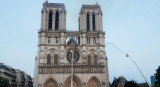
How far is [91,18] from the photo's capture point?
6144 cm

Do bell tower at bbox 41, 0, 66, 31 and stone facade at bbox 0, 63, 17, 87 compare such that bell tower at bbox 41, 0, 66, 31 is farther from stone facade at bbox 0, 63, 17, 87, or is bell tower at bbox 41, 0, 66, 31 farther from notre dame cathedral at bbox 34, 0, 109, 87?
stone facade at bbox 0, 63, 17, 87

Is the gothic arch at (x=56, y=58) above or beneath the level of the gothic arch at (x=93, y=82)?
above

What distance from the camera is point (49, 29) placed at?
197 ft

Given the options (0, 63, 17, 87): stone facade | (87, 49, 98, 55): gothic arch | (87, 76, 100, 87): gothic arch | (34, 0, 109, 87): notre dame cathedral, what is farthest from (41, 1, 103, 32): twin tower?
(0, 63, 17, 87): stone facade

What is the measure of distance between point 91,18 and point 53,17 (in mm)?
11689

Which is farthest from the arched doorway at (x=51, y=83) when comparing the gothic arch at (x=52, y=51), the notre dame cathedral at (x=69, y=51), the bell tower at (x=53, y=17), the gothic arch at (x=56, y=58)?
the bell tower at (x=53, y=17)

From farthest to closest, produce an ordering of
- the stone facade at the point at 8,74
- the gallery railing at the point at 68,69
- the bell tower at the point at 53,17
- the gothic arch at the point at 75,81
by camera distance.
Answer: the stone facade at the point at 8,74 < the bell tower at the point at 53,17 < the gothic arch at the point at 75,81 < the gallery railing at the point at 68,69

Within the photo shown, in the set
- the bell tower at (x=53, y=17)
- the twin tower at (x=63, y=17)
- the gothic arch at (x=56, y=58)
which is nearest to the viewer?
the gothic arch at (x=56, y=58)

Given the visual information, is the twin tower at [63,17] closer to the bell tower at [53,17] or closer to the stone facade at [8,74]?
the bell tower at [53,17]

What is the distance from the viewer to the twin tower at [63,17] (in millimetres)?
59756

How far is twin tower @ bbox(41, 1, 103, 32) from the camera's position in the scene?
59756 mm

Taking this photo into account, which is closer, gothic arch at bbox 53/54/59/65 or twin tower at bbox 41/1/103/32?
gothic arch at bbox 53/54/59/65

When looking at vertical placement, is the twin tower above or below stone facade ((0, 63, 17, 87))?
above

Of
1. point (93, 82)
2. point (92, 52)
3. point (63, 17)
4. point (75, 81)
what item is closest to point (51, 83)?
point (75, 81)
